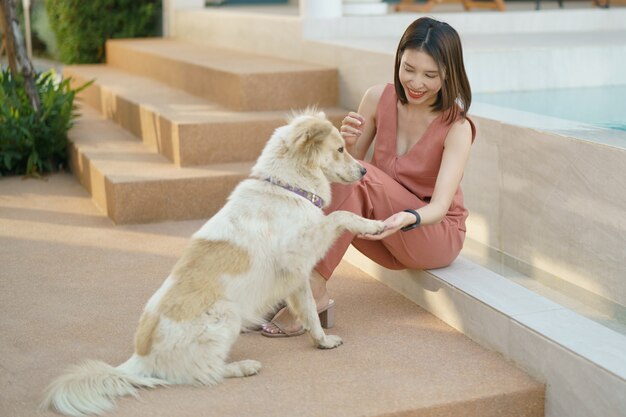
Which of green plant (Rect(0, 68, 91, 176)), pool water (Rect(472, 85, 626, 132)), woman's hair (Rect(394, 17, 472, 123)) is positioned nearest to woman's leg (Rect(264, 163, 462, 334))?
woman's hair (Rect(394, 17, 472, 123))

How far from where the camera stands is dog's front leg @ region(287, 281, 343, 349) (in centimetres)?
316

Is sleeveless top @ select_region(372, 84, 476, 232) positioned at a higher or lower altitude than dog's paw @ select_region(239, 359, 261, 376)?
higher

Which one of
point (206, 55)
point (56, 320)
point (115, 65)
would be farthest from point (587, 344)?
point (115, 65)

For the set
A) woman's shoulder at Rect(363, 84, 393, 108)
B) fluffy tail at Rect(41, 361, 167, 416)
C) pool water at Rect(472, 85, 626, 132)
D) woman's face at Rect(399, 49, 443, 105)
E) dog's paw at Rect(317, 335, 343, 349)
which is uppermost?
woman's face at Rect(399, 49, 443, 105)

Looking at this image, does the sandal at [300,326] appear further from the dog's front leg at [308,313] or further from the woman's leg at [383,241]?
the dog's front leg at [308,313]

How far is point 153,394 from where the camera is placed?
284 centimetres

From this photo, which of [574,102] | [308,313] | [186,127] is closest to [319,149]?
[308,313]

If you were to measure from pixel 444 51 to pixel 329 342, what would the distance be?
117cm

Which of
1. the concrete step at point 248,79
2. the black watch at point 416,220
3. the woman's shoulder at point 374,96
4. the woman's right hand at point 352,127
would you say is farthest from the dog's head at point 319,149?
the concrete step at point 248,79

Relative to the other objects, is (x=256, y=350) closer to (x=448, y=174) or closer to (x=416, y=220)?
(x=416, y=220)

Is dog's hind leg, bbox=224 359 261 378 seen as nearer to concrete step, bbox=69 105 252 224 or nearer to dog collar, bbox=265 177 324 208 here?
dog collar, bbox=265 177 324 208

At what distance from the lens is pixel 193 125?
5488mm

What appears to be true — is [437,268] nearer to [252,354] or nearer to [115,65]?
[252,354]

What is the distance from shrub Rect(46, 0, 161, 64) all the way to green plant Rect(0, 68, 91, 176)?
3.58m
